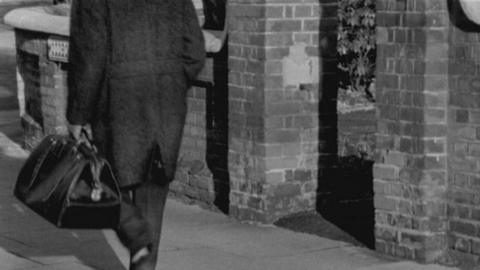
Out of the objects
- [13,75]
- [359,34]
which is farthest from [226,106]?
[13,75]

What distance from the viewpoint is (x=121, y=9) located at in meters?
6.10

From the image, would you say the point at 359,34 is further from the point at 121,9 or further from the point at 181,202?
the point at 121,9

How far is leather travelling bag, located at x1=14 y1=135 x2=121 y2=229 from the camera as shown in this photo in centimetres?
589

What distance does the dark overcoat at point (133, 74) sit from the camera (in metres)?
6.08

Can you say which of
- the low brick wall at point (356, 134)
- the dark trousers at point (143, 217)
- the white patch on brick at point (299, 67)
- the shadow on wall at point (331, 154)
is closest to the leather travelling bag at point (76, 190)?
the dark trousers at point (143, 217)

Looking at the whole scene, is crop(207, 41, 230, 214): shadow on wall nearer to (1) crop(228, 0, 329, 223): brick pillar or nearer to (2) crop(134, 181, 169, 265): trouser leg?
(1) crop(228, 0, 329, 223): brick pillar

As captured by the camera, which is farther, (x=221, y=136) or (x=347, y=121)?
(x=347, y=121)

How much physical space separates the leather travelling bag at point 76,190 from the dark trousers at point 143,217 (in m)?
0.28

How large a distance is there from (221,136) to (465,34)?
2460mm

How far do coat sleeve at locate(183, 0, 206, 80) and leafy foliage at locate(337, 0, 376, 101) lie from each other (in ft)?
19.6

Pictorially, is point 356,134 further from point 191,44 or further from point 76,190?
point 76,190

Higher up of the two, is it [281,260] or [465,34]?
[465,34]

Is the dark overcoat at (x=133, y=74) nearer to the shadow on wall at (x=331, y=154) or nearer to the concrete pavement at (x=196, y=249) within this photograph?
the concrete pavement at (x=196, y=249)

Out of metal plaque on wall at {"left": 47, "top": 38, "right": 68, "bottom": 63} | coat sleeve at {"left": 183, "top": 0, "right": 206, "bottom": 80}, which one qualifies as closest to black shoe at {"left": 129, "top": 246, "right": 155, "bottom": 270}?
coat sleeve at {"left": 183, "top": 0, "right": 206, "bottom": 80}
